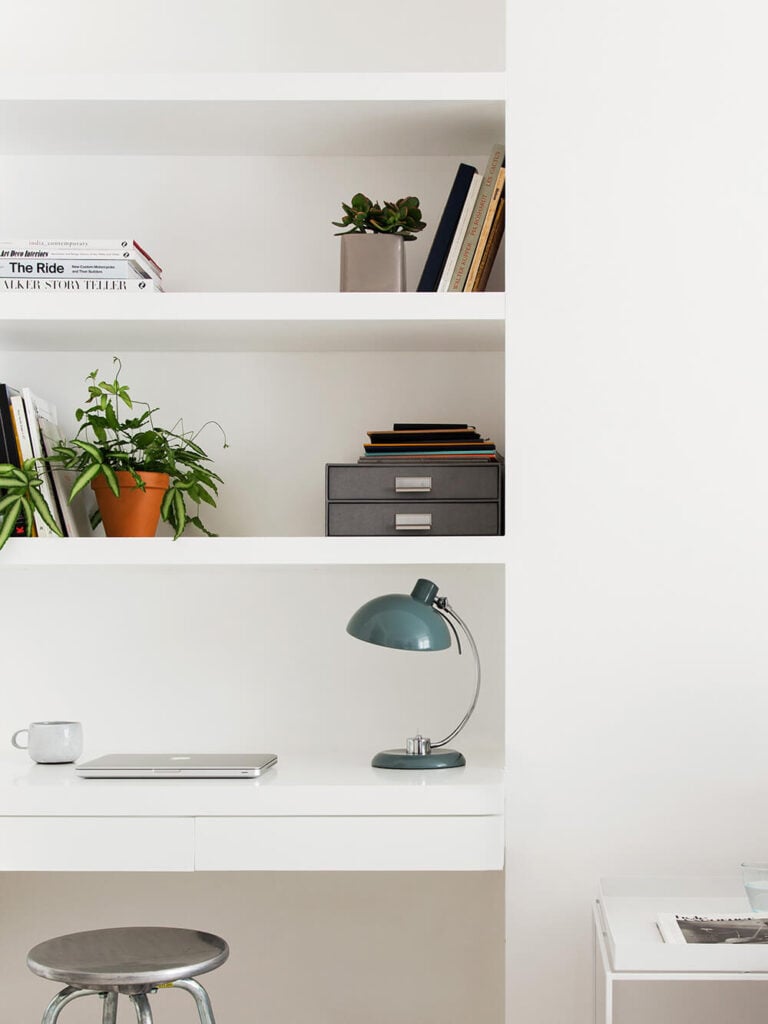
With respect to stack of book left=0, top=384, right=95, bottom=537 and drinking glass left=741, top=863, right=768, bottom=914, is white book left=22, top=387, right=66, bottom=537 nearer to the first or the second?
stack of book left=0, top=384, right=95, bottom=537

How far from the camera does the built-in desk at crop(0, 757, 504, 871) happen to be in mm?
1964

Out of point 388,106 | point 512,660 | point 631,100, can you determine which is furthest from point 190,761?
point 631,100

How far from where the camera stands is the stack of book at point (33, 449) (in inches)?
83.7

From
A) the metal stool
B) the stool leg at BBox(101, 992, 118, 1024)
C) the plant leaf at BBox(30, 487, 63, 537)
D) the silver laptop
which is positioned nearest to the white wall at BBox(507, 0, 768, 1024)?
the silver laptop

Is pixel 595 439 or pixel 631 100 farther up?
pixel 631 100

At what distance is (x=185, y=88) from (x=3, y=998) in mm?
1992

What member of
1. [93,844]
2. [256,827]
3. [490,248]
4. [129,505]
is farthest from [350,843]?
[490,248]

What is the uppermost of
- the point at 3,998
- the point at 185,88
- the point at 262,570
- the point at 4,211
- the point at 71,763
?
the point at 185,88

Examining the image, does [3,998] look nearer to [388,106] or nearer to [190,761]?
[190,761]

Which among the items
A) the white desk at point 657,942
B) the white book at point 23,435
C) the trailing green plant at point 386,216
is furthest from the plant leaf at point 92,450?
the white desk at point 657,942

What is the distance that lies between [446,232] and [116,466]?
2.67 feet

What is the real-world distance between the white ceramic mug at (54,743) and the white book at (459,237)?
46.3 inches

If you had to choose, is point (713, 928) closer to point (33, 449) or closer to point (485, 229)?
point (485, 229)

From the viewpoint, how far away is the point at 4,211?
2434 mm
